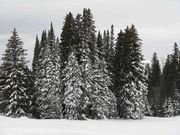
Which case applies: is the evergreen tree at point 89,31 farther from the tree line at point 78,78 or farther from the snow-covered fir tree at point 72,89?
the snow-covered fir tree at point 72,89

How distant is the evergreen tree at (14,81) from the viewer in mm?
37719

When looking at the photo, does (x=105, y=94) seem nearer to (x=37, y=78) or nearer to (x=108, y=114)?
(x=108, y=114)

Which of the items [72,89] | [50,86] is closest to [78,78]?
[72,89]

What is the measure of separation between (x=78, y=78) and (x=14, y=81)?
742 centimetres

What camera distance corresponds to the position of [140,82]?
42219 mm

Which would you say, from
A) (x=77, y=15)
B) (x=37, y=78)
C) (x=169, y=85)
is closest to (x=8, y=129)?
(x=77, y=15)

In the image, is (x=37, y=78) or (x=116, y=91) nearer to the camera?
(x=116, y=91)

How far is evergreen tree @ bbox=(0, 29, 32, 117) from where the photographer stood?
124ft

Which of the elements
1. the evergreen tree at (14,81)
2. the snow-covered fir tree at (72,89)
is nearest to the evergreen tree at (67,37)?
the snow-covered fir tree at (72,89)

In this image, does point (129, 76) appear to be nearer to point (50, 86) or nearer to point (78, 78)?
point (78, 78)

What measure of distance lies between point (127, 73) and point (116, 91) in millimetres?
3247

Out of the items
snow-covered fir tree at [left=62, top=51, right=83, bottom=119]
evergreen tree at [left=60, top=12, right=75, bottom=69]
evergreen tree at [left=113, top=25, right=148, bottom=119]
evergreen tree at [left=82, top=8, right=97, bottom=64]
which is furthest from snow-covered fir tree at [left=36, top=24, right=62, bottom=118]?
evergreen tree at [left=113, top=25, right=148, bottom=119]

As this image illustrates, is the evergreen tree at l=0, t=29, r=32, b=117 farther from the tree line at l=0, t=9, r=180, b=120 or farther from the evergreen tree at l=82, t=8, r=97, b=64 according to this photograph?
the evergreen tree at l=82, t=8, r=97, b=64

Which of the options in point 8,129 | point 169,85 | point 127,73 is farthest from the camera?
point 169,85
